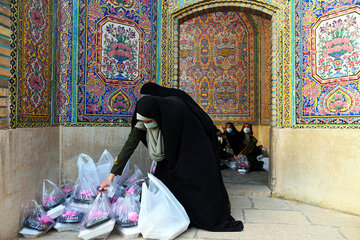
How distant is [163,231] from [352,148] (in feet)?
6.96

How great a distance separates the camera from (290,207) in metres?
2.93

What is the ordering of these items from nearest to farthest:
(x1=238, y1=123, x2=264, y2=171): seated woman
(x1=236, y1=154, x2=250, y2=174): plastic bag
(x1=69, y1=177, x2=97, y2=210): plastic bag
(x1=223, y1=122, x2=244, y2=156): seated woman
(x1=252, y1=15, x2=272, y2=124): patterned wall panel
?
(x1=69, y1=177, x2=97, y2=210): plastic bag, (x1=236, y1=154, x2=250, y2=174): plastic bag, (x1=238, y1=123, x2=264, y2=171): seated woman, (x1=223, y1=122, x2=244, y2=156): seated woman, (x1=252, y1=15, x2=272, y2=124): patterned wall panel

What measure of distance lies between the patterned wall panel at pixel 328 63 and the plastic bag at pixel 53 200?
108 inches

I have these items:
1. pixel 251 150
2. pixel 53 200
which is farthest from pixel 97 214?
pixel 251 150

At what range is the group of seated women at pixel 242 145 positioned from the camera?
5.08 meters

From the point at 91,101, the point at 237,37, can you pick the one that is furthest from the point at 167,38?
the point at 237,37

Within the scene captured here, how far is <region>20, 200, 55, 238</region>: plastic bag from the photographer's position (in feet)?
6.86

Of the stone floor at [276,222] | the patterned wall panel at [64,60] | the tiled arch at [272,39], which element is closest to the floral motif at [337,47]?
the tiled arch at [272,39]

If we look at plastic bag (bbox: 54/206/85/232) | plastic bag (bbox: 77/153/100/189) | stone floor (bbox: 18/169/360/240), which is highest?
plastic bag (bbox: 77/153/100/189)

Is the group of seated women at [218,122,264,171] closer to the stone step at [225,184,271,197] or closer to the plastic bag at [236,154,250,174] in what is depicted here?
the plastic bag at [236,154,250,174]

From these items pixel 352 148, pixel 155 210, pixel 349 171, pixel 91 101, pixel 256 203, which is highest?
pixel 91 101

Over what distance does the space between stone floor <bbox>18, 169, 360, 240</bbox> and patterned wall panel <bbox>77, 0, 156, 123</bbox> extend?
1555 mm

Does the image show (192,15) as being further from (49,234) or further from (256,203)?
(49,234)

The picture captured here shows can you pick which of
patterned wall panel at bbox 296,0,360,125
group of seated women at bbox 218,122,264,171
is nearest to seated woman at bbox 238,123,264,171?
group of seated women at bbox 218,122,264,171
